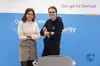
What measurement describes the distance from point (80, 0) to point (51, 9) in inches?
41.3

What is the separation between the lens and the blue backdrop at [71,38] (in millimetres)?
4496

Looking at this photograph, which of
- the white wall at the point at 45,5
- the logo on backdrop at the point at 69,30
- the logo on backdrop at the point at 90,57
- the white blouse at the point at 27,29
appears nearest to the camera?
the white blouse at the point at 27,29

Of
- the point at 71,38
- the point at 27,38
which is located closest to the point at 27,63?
the point at 27,38

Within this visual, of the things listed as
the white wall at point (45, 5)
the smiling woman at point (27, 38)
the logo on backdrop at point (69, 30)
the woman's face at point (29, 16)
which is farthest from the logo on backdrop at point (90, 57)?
the woman's face at point (29, 16)

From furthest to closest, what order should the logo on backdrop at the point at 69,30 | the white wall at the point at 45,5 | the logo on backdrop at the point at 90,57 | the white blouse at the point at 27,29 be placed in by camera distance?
the logo on backdrop at the point at 90,57 → the logo on backdrop at the point at 69,30 → the white wall at the point at 45,5 → the white blouse at the point at 27,29

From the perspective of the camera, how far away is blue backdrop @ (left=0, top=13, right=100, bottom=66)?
4496mm

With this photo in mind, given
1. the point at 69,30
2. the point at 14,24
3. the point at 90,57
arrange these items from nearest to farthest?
the point at 14,24 < the point at 69,30 < the point at 90,57

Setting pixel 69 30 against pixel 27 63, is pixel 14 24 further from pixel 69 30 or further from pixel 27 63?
pixel 69 30

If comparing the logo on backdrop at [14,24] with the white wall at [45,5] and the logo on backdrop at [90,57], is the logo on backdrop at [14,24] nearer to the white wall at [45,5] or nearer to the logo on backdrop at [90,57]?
the white wall at [45,5]

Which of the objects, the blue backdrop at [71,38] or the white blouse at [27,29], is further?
the blue backdrop at [71,38]

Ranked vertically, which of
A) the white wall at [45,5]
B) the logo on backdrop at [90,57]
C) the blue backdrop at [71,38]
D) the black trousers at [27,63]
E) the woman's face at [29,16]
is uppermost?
the white wall at [45,5]

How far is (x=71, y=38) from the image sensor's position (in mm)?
4723

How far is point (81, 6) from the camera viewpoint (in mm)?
4711

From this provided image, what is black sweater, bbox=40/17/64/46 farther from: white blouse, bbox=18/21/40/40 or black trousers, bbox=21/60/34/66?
black trousers, bbox=21/60/34/66
